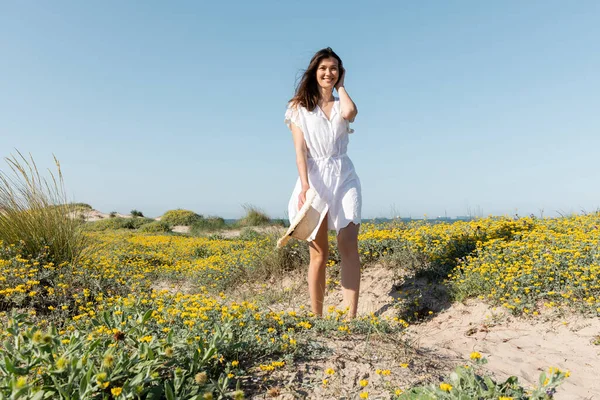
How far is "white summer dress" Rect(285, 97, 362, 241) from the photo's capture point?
3816 mm

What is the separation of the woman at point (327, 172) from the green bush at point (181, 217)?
18.3m

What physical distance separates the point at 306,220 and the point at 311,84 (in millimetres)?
1286

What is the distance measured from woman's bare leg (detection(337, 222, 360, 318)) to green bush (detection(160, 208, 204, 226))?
60.5ft

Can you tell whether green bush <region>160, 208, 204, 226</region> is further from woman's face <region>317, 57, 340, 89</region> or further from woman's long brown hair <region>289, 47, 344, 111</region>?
woman's face <region>317, 57, 340, 89</region>

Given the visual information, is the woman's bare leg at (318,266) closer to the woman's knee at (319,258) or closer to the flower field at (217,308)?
the woman's knee at (319,258)

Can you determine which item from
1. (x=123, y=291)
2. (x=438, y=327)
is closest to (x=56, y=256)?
(x=123, y=291)

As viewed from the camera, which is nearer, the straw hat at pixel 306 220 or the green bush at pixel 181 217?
the straw hat at pixel 306 220

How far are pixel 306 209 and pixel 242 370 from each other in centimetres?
158

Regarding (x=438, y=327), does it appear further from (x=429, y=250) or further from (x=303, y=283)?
(x=303, y=283)

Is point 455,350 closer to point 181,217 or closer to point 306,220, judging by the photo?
point 306,220

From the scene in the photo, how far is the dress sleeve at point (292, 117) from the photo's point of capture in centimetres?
395

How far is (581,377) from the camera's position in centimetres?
294

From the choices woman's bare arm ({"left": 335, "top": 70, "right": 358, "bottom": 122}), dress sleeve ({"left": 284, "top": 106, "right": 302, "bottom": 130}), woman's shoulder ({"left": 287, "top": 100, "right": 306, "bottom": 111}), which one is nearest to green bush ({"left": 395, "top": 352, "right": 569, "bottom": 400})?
woman's bare arm ({"left": 335, "top": 70, "right": 358, "bottom": 122})

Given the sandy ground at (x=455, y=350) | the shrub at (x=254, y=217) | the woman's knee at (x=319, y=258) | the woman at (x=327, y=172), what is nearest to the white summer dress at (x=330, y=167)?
the woman at (x=327, y=172)
